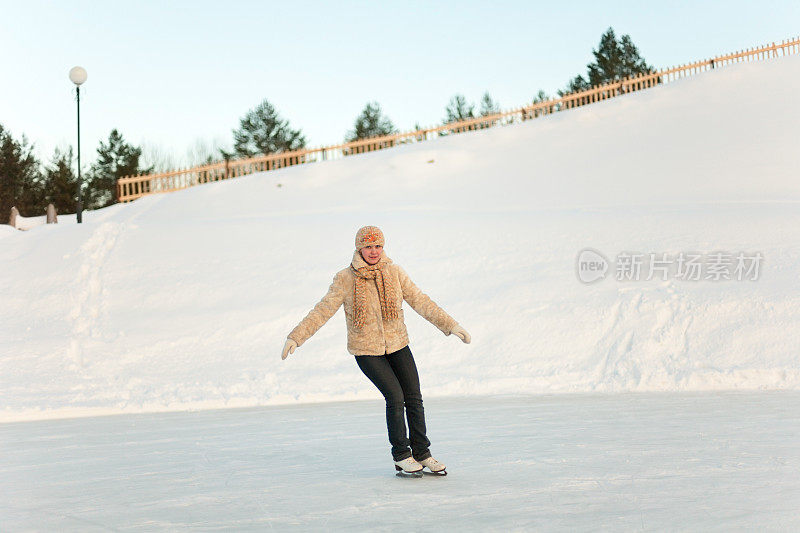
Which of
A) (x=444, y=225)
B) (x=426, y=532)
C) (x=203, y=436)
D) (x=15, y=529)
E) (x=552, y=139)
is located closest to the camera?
(x=426, y=532)

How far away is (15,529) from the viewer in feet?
14.0

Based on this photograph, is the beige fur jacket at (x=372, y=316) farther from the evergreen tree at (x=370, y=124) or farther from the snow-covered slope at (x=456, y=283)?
the evergreen tree at (x=370, y=124)

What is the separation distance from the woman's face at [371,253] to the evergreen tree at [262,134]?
169 feet

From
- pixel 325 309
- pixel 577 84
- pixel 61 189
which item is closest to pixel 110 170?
pixel 61 189

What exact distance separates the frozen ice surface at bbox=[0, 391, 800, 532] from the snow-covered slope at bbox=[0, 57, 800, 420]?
2108 millimetres

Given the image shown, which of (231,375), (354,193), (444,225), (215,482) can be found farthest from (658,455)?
(354,193)

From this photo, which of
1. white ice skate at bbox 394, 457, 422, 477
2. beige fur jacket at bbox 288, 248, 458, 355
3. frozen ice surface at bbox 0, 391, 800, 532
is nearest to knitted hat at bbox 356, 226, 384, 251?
beige fur jacket at bbox 288, 248, 458, 355

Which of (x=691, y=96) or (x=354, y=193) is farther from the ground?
(x=691, y=96)

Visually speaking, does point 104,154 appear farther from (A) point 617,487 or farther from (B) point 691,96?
(A) point 617,487

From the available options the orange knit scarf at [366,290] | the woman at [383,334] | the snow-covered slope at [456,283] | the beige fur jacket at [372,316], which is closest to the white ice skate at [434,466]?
the woman at [383,334]

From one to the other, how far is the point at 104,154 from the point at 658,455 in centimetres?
5268

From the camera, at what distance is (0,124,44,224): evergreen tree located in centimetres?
4900

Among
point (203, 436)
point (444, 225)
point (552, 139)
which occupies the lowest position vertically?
point (203, 436)

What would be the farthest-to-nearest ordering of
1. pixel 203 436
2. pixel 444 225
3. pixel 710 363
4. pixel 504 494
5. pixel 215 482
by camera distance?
pixel 444 225 < pixel 710 363 < pixel 203 436 < pixel 215 482 < pixel 504 494
